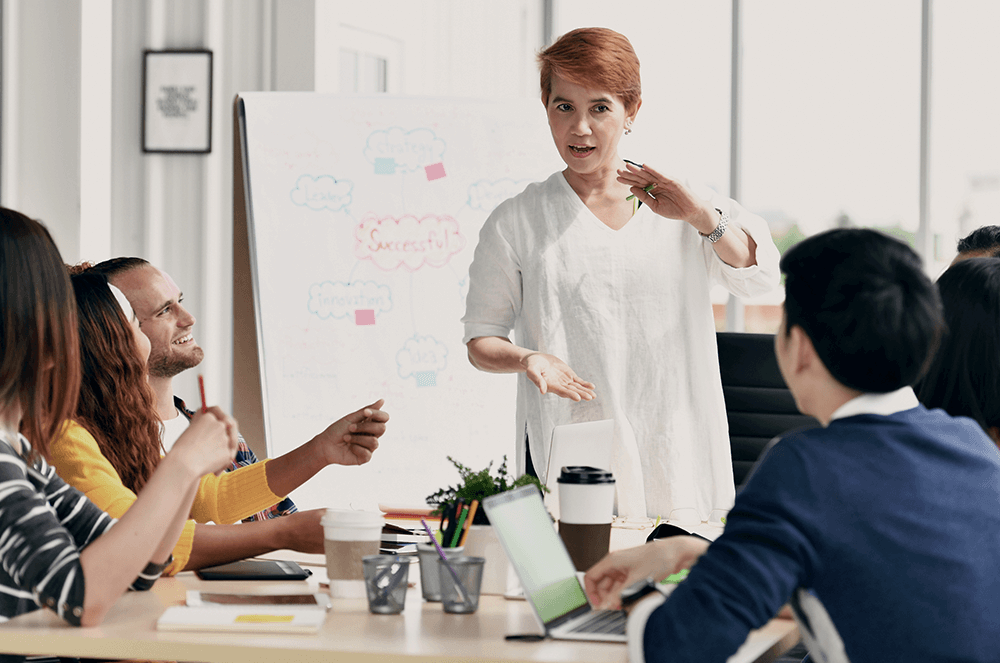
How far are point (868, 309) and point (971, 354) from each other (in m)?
0.54

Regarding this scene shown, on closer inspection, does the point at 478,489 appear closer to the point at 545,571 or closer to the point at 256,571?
the point at 545,571

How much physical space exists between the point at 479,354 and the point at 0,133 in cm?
233

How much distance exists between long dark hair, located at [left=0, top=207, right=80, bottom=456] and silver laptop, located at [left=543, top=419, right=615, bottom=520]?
72cm

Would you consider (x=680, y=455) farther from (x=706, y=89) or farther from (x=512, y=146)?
(x=706, y=89)

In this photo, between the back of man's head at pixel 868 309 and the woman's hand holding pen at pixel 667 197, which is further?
the woman's hand holding pen at pixel 667 197

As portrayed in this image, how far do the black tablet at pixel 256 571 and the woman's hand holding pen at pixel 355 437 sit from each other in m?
0.29

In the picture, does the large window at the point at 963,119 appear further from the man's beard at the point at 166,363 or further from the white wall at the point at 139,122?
the man's beard at the point at 166,363

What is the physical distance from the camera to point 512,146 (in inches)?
122

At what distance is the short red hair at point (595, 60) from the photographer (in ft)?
6.48

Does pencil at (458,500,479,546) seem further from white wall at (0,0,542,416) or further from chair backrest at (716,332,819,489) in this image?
white wall at (0,0,542,416)

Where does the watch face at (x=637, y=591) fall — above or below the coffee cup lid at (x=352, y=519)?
below

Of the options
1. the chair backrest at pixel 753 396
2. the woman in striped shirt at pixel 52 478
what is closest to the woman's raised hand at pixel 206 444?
the woman in striped shirt at pixel 52 478

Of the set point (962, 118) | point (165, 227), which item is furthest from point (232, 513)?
point (962, 118)

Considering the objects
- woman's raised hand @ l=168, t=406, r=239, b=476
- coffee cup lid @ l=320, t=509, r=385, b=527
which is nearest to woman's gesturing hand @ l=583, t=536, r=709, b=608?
coffee cup lid @ l=320, t=509, r=385, b=527
